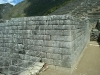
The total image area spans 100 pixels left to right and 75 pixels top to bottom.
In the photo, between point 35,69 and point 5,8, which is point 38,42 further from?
point 5,8

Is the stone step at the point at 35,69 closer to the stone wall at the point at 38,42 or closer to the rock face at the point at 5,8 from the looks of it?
the stone wall at the point at 38,42

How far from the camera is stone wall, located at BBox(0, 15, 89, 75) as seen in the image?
5073mm

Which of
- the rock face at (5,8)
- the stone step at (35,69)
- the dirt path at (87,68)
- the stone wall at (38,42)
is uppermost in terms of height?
the rock face at (5,8)

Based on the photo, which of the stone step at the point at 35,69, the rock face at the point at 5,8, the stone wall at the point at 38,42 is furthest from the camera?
the rock face at the point at 5,8

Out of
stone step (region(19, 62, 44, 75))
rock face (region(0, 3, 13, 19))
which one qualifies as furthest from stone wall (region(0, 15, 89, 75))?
rock face (region(0, 3, 13, 19))

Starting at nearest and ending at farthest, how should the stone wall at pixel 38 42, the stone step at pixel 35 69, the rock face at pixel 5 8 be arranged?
the stone step at pixel 35 69 < the stone wall at pixel 38 42 < the rock face at pixel 5 8

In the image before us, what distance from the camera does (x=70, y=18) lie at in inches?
196

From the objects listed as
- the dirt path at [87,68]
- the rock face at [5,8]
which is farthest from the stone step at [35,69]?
the rock face at [5,8]

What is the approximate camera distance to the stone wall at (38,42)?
507 centimetres

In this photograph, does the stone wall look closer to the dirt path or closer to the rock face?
the dirt path

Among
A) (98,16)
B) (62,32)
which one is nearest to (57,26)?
(62,32)

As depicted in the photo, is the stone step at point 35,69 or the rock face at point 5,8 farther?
the rock face at point 5,8

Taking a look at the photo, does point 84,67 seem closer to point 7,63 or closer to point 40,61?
point 40,61

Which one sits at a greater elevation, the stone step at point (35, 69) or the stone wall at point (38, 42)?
the stone wall at point (38, 42)
